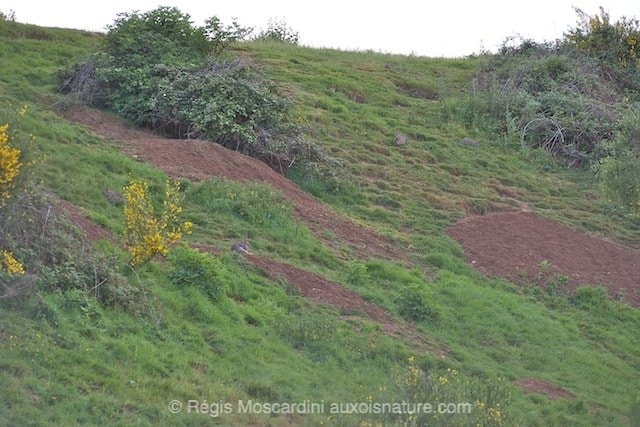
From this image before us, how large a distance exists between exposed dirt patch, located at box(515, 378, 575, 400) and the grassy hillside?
24 centimetres

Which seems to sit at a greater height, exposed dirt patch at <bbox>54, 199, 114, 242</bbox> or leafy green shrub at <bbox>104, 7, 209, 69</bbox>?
leafy green shrub at <bbox>104, 7, 209, 69</bbox>

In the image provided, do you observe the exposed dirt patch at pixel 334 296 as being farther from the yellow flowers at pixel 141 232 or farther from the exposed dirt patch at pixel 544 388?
the yellow flowers at pixel 141 232

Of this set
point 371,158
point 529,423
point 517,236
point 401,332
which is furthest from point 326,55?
point 529,423

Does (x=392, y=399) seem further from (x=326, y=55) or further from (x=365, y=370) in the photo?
(x=326, y=55)

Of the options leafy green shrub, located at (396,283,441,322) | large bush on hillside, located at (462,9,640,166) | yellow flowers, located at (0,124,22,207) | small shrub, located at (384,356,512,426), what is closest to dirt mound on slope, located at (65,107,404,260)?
leafy green shrub, located at (396,283,441,322)

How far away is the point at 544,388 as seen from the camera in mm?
14867

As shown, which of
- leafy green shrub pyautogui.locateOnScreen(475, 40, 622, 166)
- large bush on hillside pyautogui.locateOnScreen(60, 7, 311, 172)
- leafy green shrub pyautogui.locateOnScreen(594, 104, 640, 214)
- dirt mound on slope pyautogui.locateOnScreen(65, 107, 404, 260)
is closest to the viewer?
leafy green shrub pyautogui.locateOnScreen(594, 104, 640, 214)

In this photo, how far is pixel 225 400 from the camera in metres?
11.3

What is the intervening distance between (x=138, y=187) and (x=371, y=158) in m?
11.4

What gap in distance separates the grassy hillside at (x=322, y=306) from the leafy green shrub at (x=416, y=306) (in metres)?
0.07

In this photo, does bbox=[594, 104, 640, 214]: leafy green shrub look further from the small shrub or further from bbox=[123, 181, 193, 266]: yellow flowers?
bbox=[123, 181, 193, 266]: yellow flowers

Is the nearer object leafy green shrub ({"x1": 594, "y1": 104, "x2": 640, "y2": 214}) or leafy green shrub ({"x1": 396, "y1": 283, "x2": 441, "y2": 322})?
leafy green shrub ({"x1": 396, "y1": 283, "x2": 441, "y2": 322})

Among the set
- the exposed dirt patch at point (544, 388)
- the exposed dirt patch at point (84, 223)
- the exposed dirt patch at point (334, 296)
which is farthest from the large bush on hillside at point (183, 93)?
the exposed dirt patch at point (544, 388)

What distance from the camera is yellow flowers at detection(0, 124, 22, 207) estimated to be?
11.4m
